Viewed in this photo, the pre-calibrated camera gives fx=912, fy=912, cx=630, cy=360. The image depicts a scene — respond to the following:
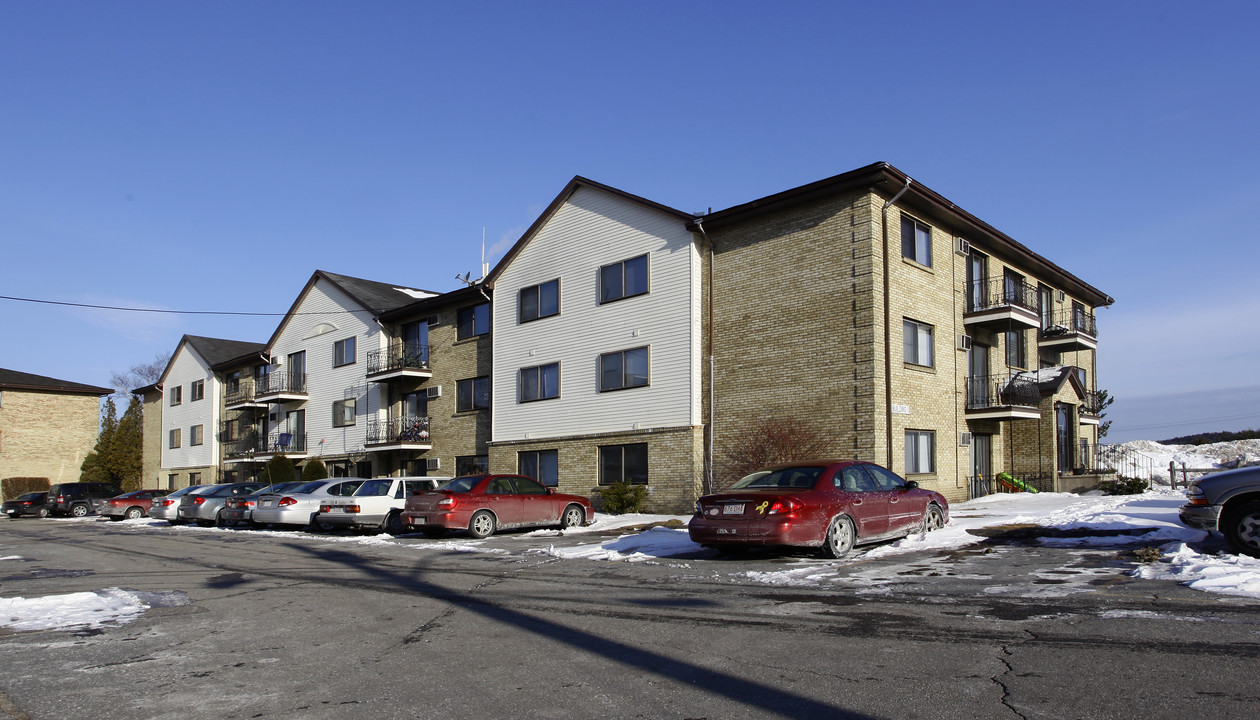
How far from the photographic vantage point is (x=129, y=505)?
34.0m

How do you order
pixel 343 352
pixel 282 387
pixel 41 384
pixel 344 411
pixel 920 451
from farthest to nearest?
pixel 41 384, pixel 282 387, pixel 343 352, pixel 344 411, pixel 920 451

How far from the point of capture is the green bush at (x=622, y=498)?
2400cm

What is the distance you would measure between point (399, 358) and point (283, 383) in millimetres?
9905

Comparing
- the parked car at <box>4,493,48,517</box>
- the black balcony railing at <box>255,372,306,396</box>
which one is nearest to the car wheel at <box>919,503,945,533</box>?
the black balcony railing at <box>255,372,306,396</box>

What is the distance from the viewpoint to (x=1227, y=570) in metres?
9.30

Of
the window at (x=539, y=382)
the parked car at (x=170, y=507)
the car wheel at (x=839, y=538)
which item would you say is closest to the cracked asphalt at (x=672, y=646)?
the car wheel at (x=839, y=538)

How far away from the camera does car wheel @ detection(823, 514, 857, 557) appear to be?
1221 centimetres

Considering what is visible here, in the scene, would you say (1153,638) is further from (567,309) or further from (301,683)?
(567,309)

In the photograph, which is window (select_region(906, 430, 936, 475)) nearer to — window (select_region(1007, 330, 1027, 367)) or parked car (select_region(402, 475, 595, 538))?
window (select_region(1007, 330, 1027, 367))

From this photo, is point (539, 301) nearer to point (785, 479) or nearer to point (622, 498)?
point (622, 498)

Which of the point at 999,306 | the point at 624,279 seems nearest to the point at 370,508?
the point at 624,279

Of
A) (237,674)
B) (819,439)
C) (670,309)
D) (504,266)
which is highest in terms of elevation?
(504,266)

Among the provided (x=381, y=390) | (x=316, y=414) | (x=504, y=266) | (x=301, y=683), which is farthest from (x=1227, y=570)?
(x=316, y=414)

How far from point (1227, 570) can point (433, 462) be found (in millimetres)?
27579
